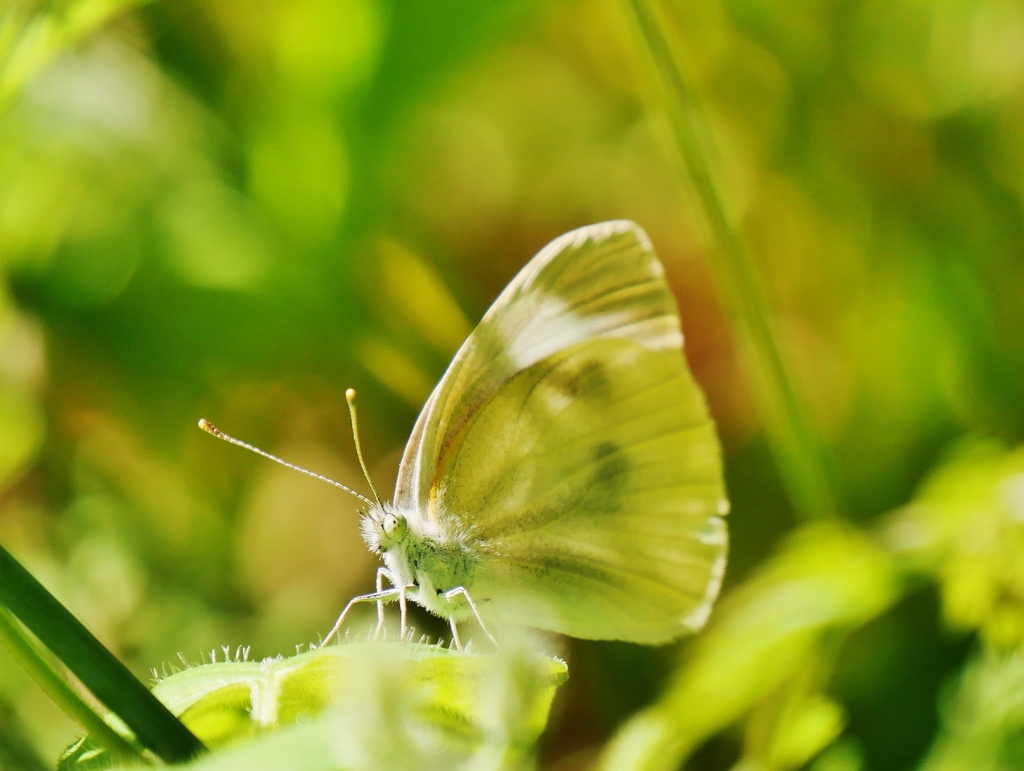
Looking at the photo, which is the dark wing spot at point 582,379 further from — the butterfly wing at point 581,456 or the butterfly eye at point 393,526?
the butterfly eye at point 393,526

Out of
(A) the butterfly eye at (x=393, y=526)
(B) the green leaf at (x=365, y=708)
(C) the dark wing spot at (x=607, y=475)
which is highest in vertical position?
(B) the green leaf at (x=365, y=708)

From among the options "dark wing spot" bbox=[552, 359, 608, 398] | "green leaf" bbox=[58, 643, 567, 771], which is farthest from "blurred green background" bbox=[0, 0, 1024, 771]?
"green leaf" bbox=[58, 643, 567, 771]

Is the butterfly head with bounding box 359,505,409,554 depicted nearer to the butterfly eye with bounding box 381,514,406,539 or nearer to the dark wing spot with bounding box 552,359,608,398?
the butterfly eye with bounding box 381,514,406,539

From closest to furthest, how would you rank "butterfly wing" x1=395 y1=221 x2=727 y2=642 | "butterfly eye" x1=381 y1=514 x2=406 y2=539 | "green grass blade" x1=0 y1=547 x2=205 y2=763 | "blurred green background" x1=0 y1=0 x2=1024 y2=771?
"green grass blade" x1=0 y1=547 x2=205 y2=763 < "butterfly eye" x1=381 y1=514 x2=406 y2=539 < "butterfly wing" x1=395 y1=221 x2=727 y2=642 < "blurred green background" x1=0 y1=0 x2=1024 y2=771

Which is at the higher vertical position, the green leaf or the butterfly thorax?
the green leaf

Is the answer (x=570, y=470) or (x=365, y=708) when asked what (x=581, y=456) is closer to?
(x=570, y=470)

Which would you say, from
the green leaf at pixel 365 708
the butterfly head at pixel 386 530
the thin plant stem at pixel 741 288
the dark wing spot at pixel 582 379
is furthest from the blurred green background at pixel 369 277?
the green leaf at pixel 365 708
